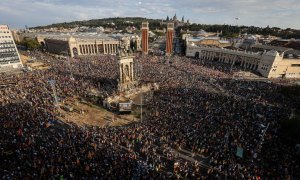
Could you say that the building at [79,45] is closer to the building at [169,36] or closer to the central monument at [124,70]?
the building at [169,36]

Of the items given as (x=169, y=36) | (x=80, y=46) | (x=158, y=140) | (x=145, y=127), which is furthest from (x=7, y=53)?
(x=158, y=140)

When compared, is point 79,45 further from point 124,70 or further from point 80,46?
point 124,70

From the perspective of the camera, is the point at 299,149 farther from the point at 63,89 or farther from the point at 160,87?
the point at 63,89

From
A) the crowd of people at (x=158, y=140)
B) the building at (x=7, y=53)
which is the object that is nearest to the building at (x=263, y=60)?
the crowd of people at (x=158, y=140)

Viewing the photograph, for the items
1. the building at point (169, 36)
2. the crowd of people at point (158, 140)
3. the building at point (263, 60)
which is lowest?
the crowd of people at point (158, 140)

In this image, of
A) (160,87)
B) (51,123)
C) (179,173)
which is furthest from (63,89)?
(179,173)

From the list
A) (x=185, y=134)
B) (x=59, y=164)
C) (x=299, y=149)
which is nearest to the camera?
(x=59, y=164)
